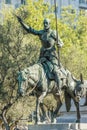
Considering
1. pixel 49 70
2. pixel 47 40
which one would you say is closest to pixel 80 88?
pixel 49 70

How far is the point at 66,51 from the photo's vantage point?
155 feet

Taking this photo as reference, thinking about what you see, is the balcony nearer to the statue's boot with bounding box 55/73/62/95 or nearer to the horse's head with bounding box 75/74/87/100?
the horse's head with bounding box 75/74/87/100

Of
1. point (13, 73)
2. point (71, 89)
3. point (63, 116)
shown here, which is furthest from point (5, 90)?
point (71, 89)

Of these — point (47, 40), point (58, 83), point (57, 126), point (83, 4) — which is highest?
point (83, 4)

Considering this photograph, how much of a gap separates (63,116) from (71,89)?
3.39 metres

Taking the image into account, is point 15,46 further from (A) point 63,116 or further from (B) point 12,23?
(A) point 63,116

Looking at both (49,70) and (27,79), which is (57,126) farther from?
(49,70)

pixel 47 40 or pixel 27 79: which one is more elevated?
pixel 47 40

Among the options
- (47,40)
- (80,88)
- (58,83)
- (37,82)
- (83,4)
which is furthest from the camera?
(83,4)

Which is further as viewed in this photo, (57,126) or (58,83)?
(58,83)

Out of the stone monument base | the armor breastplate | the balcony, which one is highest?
the balcony

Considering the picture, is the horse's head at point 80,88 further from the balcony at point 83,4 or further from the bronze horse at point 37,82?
the balcony at point 83,4

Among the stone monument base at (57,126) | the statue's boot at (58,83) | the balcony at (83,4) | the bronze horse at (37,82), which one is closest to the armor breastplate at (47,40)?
the bronze horse at (37,82)

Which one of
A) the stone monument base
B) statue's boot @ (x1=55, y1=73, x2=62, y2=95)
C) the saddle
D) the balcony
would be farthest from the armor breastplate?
the balcony
